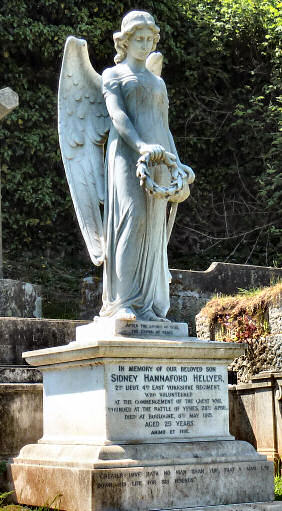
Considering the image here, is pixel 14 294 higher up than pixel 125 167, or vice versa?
pixel 125 167

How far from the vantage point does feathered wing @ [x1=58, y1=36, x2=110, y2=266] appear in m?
6.88

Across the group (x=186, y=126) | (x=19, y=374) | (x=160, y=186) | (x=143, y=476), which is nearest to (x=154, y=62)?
(x=160, y=186)

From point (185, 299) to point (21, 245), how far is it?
4.95 metres

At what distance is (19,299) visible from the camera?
10828 mm

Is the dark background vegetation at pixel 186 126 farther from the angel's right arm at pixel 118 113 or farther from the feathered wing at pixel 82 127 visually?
the angel's right arm at pixel 118 113

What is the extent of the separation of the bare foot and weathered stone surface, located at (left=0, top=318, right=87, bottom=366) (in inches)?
113

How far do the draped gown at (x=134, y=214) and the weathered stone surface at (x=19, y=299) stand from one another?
4.18m

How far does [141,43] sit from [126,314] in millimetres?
2106

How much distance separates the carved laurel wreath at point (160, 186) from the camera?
6371 mm

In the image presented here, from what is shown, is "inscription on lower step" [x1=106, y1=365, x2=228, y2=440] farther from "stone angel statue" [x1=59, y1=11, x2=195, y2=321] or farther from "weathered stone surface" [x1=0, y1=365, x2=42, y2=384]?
"weathered stone surface" [x1=0, y1=365, x2=42, y2=384]

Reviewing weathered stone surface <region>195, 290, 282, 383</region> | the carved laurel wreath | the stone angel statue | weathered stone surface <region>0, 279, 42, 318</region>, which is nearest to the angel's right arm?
the stone angel statue

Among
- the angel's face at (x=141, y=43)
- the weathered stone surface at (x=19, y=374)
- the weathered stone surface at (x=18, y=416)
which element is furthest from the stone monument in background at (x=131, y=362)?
the weathered stone surface at (x=19, y=374)

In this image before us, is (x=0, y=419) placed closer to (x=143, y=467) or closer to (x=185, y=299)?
(x=143, y=467)

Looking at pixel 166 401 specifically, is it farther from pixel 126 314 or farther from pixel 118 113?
pixel 118 113
